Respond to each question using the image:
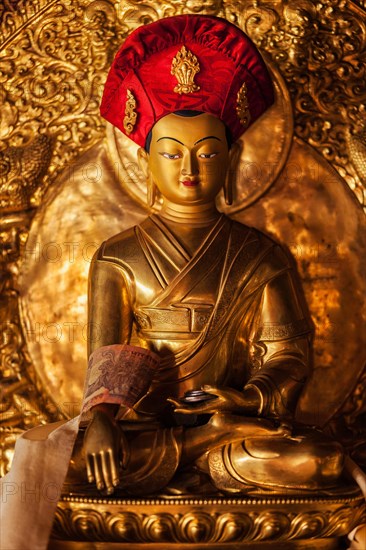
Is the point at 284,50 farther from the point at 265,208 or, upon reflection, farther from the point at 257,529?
the point at 257,529

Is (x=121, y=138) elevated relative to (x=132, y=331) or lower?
elevated

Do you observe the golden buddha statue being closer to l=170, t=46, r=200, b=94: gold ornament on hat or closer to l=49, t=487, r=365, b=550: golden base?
l=170, t=46, r=200, b=94: gold ornament on hat

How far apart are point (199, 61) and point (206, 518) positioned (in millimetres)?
1551

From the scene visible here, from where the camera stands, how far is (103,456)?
10.6ft

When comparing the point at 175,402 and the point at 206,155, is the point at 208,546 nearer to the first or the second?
the point at 175,402

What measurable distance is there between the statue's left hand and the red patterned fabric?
98cm

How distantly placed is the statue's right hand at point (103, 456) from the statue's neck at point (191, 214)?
0.94 meters

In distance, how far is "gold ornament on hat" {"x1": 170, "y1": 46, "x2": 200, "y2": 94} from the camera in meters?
3.74

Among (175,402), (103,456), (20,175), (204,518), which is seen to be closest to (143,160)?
(20,175)

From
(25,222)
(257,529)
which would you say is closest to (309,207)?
(25,222)

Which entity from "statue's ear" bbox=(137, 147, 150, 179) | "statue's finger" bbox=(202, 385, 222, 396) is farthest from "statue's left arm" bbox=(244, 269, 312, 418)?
"statue's ear" bbox=(137, 147, 150, 179)

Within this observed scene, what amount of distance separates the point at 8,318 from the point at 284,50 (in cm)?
149

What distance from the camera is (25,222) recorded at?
13.8 ft

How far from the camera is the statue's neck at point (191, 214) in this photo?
3.93m
